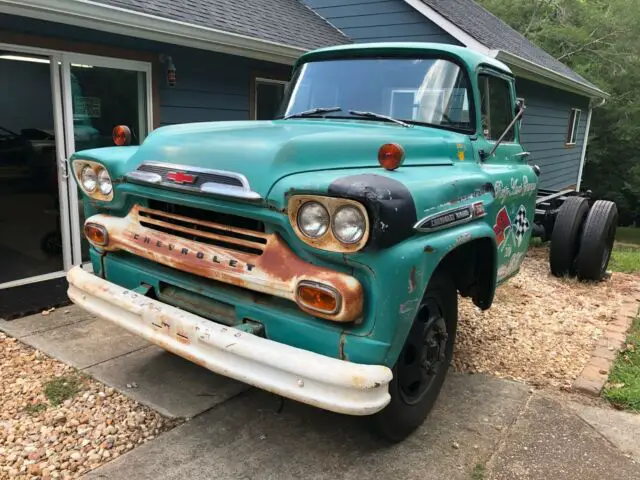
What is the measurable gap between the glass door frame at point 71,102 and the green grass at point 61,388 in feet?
7.20

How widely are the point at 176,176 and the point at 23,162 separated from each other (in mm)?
3521

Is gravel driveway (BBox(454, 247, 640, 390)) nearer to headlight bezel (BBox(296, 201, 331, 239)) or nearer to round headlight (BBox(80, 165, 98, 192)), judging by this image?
headlight bezel (BBox(296, 201, 331, 239))

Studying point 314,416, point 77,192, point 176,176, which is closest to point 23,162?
point 77,192

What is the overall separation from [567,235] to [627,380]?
2.73 metres

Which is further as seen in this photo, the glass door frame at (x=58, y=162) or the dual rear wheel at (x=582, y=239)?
the dual rear wheel at (x=582, y=239)

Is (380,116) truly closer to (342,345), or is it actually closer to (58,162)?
(342,345)

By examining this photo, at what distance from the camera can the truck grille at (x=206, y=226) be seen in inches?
98.5

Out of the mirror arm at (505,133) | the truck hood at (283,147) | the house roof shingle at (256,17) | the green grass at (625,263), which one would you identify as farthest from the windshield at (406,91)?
the green grass at (625,263)

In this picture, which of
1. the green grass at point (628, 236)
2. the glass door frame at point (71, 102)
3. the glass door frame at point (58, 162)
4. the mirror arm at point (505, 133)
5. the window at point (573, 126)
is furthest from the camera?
the green grass at point (628, 236)

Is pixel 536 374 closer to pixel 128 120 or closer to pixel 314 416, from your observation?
pixel 314 416

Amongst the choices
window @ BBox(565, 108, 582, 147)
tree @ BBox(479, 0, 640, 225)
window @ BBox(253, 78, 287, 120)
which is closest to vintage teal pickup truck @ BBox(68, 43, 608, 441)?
window @ BBox(253, 78, 287, 120)

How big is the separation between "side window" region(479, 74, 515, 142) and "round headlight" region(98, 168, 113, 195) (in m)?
2.46

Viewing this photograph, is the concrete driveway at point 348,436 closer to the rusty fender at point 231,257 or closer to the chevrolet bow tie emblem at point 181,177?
the rusty fender at point 231,257

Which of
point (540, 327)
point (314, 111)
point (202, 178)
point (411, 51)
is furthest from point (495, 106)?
point (202, 178)
